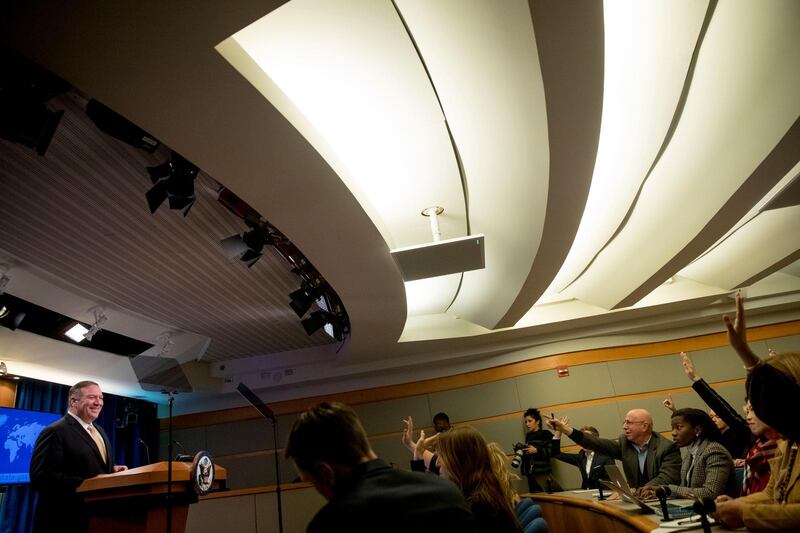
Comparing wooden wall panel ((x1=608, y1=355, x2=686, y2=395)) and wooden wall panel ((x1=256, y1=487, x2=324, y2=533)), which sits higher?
wooden wall panel ((x1=608, y1=355, x2=686, y2=395))

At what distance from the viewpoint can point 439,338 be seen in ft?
22.6

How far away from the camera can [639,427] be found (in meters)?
3.85

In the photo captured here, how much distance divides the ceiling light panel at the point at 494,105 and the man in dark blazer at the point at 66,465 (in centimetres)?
304

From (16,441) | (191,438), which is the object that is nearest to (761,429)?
(16,441)

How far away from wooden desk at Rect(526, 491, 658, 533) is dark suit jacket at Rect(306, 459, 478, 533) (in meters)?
1.54

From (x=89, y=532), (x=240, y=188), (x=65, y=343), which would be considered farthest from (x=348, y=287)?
(x=65, y=343)

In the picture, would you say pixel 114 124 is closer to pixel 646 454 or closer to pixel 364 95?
pixel 364 95

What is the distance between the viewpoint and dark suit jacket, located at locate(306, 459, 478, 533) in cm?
113

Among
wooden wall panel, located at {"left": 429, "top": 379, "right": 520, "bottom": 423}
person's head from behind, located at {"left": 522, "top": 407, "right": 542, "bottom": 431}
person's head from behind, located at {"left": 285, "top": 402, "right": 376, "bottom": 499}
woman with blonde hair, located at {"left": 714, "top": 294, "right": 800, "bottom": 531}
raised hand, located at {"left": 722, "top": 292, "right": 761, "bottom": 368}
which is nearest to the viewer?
person's head from behind, located at {"left": 285, "top": 402, "right": 376, "bottom": 499}

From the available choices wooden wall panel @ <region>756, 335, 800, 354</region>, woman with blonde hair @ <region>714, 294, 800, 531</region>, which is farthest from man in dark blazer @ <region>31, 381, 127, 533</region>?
wooden wall panel @ <region>756, 335, 800, 354</region>

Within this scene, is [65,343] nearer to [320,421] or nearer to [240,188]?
[240,188]

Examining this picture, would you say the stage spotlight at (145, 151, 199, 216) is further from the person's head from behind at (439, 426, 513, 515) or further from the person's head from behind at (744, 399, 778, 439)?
the person's head from behind at (744, 399, 778, 439)

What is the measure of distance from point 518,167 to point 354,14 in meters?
1.52

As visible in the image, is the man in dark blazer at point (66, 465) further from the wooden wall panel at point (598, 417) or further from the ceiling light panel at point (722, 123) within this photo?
the wooden wall panel at point (598, 417)
